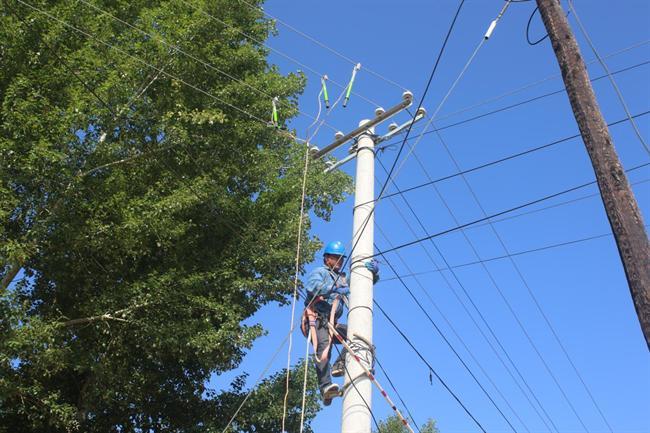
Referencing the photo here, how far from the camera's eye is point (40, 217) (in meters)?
9.12

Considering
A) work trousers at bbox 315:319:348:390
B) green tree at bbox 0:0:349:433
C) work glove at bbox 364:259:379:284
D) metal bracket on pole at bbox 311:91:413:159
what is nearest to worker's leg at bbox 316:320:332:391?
work trousers at bbox 315:319:348:390

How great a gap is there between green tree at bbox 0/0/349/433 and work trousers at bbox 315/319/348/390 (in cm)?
363

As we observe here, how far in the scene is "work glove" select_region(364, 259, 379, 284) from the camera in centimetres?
625

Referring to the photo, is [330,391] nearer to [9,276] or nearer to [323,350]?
[323,350]

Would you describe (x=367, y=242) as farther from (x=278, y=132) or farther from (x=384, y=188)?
(x=278, y=132)

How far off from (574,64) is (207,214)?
6.47 metres

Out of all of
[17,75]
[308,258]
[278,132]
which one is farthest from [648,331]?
[17,75]

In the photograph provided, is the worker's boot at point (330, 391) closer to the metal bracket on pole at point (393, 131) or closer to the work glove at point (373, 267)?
the work glove at point (373, 267)

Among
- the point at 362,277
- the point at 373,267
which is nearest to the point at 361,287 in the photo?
the point at 362,277

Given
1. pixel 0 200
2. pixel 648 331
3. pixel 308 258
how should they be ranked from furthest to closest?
pixel 308 258, pixel 0 200, pixel 648 331

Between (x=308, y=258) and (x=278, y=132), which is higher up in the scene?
(x=278, y=132)

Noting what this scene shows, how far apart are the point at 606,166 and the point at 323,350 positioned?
2.92 metres

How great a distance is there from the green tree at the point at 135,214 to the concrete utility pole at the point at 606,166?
539 cm

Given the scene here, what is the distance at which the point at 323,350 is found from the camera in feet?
20.7
